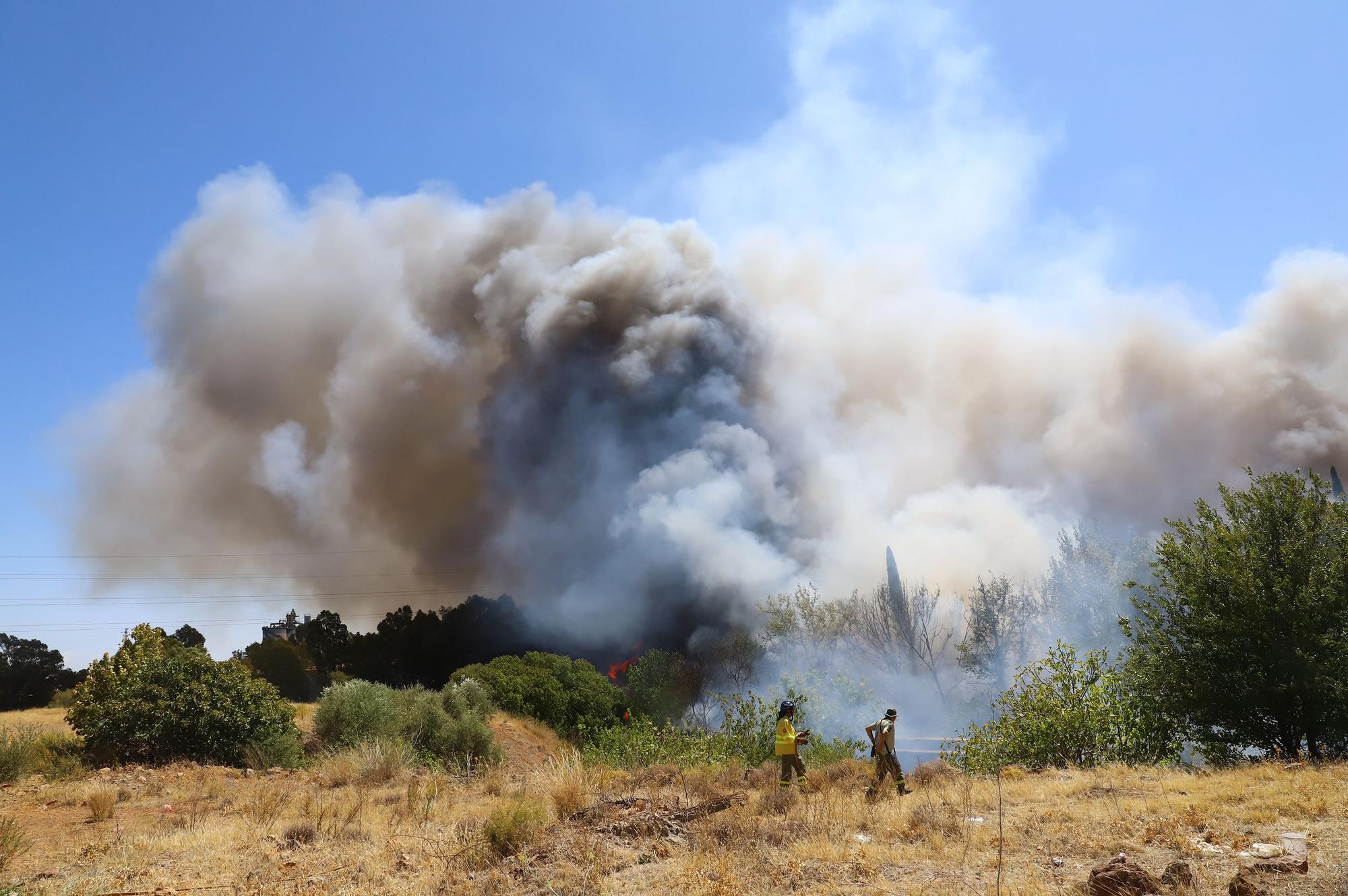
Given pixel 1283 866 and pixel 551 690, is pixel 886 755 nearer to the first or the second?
pixel 1283 866

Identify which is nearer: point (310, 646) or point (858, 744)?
point (858, 744)

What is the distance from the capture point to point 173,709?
67.6 feet

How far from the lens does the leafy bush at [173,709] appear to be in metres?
20.1

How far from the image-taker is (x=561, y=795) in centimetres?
1134

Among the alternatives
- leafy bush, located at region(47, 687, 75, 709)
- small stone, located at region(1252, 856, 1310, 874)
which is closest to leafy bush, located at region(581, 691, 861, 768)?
small stone, located at region(1252, 856, 1310, 874)

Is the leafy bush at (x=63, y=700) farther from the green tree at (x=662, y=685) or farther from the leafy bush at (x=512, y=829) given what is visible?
the leafy bush at (x=512, y=829)

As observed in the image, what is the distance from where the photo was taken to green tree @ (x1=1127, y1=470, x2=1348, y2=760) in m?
15.2

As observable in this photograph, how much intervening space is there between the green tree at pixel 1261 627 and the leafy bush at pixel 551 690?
88.0 ft

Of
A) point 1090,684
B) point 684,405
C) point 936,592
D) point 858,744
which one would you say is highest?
point 684,405

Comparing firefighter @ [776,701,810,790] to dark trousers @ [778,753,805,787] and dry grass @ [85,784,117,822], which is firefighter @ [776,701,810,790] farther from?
dry grass @ [85,784,117,822]

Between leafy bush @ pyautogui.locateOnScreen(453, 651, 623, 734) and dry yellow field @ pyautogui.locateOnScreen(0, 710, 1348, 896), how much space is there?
82.3 feet

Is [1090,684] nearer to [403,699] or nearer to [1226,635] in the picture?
[1226,635]

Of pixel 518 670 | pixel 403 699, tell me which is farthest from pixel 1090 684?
pixel 518 670

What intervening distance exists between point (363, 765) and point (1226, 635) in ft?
60.9
